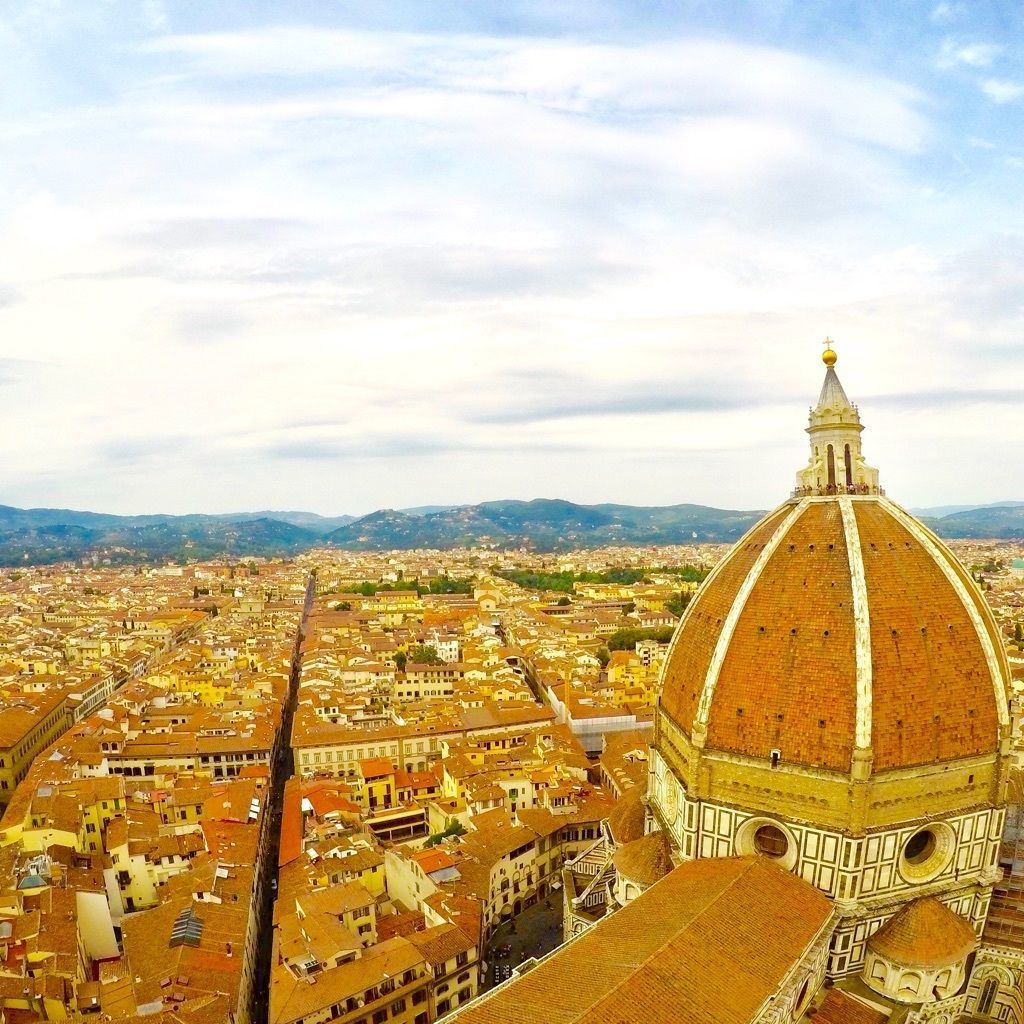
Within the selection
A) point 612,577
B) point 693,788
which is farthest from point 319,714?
point 612,577

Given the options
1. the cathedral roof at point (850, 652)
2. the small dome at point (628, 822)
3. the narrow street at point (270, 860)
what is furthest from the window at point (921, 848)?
the narrow street at point (270, 860)

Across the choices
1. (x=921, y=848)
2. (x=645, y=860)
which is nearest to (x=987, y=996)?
(x=921, y=848)

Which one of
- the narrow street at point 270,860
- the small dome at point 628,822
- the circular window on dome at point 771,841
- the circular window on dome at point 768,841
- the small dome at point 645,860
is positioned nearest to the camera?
the circular window on dome at point 768,841

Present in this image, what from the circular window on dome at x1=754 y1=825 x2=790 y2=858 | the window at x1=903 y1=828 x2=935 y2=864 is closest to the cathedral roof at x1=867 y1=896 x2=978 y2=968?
the window at x1=903 y1=828 x2=935 y2=864

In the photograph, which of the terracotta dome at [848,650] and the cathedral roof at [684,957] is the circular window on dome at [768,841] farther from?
the terracotta dome at [848,650]

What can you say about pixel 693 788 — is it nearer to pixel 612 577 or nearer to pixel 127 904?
pixel 127 904
